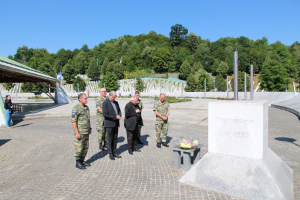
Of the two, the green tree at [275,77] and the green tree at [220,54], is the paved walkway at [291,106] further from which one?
the green tree at [220,54]

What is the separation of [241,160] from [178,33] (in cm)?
11433

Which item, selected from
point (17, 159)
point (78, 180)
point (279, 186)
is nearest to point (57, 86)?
point (17, 159)

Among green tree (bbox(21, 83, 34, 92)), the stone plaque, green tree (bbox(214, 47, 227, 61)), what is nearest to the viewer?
the stone plaque

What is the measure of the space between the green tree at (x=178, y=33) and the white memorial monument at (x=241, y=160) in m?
110

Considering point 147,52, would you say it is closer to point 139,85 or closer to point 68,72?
point 68,72

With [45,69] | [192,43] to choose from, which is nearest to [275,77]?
[192,43]

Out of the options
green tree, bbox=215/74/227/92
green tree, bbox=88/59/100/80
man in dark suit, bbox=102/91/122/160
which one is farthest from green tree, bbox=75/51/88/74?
man in dark suit, bbox=102/91/122/160

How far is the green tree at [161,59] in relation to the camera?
290 ft

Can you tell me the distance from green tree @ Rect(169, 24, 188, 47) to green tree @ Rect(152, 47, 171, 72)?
74.6ft

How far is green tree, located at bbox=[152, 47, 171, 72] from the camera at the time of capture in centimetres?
8831

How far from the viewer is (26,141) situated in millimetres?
8281

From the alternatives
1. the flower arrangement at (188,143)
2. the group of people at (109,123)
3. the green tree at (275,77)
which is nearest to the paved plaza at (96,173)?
the group of people at (109,123)

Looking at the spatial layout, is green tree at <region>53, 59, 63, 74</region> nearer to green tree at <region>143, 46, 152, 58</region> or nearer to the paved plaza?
green tree at <region>143, 46, 152, 58</region>

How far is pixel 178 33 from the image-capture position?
111438 millimetres
